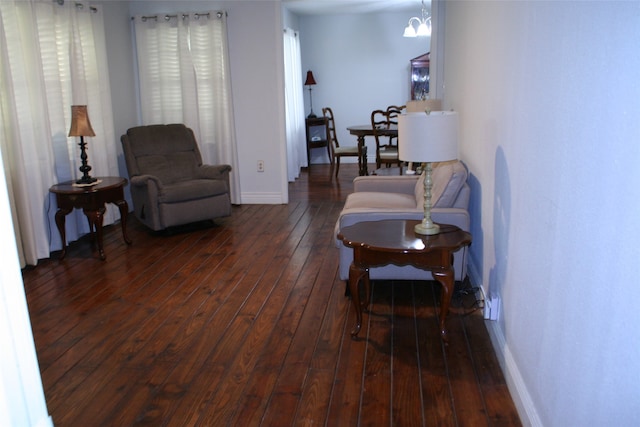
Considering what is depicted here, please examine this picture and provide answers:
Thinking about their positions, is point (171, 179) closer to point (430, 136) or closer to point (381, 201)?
point (381, 201)

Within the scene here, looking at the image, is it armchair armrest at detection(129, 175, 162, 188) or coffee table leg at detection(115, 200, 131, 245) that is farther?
armchair armrest at detection(129, 175, 162, 188)

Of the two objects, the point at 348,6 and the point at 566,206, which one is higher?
the point at 348,6

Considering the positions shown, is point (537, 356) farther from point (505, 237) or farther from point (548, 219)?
point (505, 237)

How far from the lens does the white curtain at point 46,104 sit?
4.14 metres

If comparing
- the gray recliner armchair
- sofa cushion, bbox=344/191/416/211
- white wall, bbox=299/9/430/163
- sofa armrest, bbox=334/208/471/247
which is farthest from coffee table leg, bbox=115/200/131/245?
white wall, bbox=299/9/430/163

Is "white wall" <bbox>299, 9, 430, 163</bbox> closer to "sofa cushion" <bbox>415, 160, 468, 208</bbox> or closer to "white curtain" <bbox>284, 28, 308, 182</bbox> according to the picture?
"white curtain" <bbox>284, 28, 308, 182</bbox>

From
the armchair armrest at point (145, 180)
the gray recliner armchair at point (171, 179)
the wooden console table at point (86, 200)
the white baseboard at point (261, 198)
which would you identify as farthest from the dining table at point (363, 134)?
the wooden console table at point (86, 200)

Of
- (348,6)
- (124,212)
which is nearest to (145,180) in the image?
(124,212)

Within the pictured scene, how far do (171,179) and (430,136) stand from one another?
11.0 ft

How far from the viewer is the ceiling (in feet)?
24.0

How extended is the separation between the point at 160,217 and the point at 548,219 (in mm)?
3714

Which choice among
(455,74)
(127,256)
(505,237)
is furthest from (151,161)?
(505,237)

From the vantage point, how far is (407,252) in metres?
2.66

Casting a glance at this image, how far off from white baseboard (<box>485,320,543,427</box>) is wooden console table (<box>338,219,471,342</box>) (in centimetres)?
25
